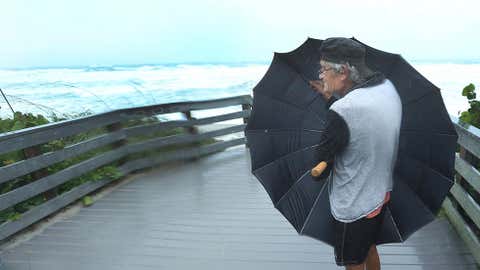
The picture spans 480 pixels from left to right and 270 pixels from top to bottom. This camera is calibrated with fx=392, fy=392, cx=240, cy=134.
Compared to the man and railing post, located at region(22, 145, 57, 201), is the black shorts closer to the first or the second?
the man

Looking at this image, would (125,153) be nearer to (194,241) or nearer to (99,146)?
(99,146)

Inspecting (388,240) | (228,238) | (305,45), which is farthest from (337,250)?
(228,238)

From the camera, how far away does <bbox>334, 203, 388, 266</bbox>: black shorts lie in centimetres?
193

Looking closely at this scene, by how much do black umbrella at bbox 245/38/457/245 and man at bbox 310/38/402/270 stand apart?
0.31 meters

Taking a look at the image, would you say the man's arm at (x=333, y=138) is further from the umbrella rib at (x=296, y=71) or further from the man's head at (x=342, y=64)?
the umbrella rib at (x=296, y=71)

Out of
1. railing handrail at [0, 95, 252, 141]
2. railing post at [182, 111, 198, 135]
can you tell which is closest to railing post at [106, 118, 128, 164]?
railing handrail at [0, 95, 252, 141]

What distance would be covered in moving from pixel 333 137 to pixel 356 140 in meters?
0.11

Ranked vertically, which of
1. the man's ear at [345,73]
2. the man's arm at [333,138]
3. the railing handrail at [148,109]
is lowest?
the railing handrail at [148,109]

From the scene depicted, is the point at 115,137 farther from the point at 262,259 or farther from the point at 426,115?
the point at 426,115

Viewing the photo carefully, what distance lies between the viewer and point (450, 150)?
2088mm

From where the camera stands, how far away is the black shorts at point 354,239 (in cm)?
193

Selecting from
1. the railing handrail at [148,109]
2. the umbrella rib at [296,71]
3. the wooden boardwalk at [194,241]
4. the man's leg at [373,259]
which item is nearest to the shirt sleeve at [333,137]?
the umbrella rib at [296,71]

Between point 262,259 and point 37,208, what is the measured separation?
2.43 meters

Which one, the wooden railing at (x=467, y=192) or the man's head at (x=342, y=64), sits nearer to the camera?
the man's head at (x=342, y=64)
